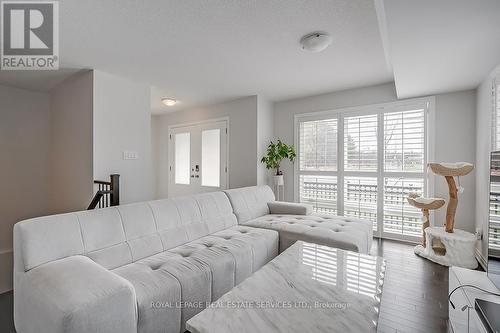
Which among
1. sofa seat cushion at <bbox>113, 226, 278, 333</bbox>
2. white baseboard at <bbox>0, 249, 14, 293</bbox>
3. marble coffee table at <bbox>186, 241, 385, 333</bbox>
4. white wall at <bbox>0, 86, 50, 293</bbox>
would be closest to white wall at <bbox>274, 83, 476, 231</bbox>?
marble coffee table at <bbox>186, 241, 385, 333</bbox>

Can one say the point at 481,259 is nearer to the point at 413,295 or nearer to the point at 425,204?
the point at 425,204

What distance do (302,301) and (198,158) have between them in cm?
409

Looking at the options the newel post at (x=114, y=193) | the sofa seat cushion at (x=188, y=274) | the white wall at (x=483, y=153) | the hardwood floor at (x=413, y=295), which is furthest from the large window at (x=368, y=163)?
the newel post at (x=114, y=193)

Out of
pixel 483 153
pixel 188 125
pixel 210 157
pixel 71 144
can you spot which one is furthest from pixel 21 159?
pixel 483 153

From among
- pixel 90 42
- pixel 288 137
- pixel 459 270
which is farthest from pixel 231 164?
pixel 459 270

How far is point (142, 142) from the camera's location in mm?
3535

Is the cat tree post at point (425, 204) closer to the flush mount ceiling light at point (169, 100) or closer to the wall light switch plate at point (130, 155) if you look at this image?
the wall light switch plate at point (130, 155)

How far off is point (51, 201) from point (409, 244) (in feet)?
18.4

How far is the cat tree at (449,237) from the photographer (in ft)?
8.34

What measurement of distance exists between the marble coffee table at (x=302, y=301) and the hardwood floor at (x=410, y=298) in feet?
1.68

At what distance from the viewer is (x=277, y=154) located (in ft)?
13.2

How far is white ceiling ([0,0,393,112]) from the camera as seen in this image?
1798 millimetres
